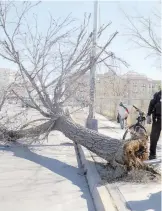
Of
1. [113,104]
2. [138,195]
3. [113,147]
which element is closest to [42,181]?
[113,147]

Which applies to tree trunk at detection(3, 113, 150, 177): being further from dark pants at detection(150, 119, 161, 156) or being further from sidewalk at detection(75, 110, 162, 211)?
dark pants at detection(150, 119, 161, 156)

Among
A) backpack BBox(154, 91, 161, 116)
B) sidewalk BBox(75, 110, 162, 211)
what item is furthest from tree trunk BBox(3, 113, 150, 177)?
backpack BBox(154, 91, 161, 116)

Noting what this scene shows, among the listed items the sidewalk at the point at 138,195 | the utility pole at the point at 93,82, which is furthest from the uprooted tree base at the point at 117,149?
the utility pole at the point at 93,82

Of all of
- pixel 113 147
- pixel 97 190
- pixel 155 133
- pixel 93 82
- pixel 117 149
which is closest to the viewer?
pixel 97 190

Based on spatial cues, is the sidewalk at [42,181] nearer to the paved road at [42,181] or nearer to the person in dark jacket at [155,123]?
the paved road at [42,181]

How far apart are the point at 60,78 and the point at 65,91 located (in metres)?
0.42

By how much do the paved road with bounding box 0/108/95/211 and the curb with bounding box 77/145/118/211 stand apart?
11 cm

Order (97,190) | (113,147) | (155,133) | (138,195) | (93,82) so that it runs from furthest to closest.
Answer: (93,82), (155,133), (113,147), (97,190), (138,195)

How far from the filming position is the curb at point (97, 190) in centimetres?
459

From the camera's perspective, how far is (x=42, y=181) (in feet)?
20.6

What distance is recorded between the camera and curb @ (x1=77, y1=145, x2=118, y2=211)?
459 centimetres

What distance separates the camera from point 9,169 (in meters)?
7.22

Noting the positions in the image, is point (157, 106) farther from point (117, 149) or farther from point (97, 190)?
point (97, 190)

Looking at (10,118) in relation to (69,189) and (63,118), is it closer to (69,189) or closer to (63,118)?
(63,118)
